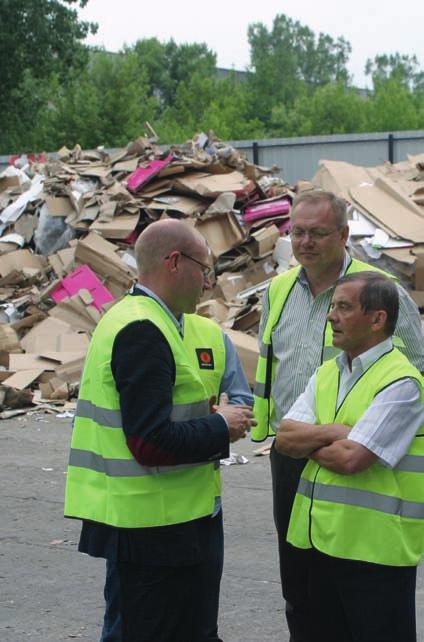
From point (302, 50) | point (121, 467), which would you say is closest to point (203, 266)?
point (121, 467)

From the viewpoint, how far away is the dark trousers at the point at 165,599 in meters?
3.11

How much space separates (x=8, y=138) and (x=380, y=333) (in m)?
38.2

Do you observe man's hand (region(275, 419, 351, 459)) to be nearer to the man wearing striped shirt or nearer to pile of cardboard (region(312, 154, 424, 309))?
the man wearing striped shirt

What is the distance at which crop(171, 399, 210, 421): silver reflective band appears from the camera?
3.14 metres

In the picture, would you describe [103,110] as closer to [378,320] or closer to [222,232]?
[222,232]

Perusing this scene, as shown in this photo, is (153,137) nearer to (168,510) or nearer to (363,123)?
(168,510)

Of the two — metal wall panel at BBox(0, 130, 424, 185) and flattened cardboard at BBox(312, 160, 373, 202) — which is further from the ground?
flattened cardboard at BBox(312, 160, 373, 202)

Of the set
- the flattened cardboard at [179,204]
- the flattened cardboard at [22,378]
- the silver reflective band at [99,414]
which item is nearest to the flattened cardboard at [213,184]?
the flattened cardboard at [179,204]

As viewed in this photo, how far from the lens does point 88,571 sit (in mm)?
5656

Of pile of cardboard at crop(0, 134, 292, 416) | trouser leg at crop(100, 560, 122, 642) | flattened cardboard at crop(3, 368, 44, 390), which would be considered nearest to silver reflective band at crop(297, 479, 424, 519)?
trouser leg at crop(100, 560, 122, 642)

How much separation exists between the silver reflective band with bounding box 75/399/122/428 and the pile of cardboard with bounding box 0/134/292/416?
728 centimetres

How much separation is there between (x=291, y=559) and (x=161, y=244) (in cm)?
133

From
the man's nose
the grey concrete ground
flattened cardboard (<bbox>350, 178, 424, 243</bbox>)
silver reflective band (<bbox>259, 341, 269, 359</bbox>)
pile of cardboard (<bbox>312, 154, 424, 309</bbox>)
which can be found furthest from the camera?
flattened cardboard (<bbox>350, 178, 424, 243</bbox>)

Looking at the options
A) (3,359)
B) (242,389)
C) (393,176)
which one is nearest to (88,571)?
(242,389)
